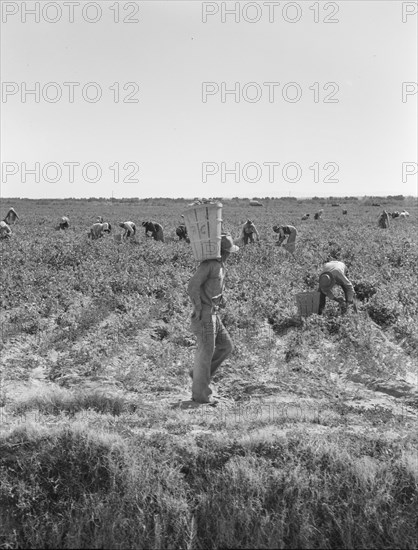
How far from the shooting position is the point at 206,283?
579 centimetres

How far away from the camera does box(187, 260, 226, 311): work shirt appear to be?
5727 mm

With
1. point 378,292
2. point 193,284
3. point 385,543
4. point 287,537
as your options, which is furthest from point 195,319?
point 378,292

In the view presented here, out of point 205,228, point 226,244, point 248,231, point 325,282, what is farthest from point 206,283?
point 248,231

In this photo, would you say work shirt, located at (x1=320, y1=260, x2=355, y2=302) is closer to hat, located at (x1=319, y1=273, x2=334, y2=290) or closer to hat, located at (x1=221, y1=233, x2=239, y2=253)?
hat, located at (x1=319, y1=273, x2=334, y2=290)

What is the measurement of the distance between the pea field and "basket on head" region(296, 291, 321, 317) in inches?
8.2

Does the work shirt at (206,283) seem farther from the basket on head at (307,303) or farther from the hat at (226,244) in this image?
the basket on head at (307,303)

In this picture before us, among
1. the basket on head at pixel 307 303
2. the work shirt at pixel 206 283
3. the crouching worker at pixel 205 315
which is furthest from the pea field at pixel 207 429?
the work shirt at pixel 206 283

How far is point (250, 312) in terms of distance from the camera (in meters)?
9.20

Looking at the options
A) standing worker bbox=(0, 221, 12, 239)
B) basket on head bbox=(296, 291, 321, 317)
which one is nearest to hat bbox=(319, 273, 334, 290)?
basket on head bbox=(296, 291, 321, 317)

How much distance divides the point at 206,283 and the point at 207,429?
1619 millimetres

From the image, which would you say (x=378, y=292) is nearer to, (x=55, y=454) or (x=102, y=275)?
(x=102, y=275)

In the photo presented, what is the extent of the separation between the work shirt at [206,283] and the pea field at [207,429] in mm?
1246

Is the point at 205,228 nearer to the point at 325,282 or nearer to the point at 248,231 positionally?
the point at 325,282

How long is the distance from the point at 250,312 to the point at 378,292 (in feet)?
9.56
